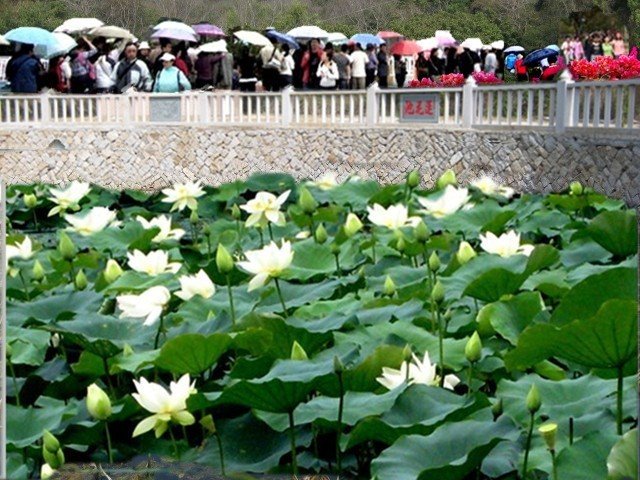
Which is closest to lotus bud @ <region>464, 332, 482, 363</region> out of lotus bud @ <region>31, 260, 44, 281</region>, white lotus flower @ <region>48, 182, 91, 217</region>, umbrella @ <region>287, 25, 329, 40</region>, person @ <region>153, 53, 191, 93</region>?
lotus bud @ <region>31, 260, 44, 281</region>

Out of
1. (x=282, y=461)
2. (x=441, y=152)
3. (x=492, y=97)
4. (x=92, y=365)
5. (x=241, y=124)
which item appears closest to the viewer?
(x=282, y=461)

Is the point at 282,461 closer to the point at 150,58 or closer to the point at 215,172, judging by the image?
the point at 150,58

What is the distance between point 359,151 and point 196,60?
53.5 inches

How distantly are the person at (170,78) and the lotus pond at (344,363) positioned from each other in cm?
408

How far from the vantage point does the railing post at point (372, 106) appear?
7.12 metres

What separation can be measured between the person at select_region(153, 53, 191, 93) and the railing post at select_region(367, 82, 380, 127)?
1.13 meters

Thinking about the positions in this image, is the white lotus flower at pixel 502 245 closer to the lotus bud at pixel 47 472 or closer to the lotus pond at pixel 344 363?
the lotus pond at pixel 344 363

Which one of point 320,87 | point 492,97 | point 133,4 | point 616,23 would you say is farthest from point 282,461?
point 320,87

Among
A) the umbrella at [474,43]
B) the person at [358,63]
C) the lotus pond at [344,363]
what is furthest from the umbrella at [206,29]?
the lotus pond at [344,363]

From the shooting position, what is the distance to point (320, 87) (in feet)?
24.0

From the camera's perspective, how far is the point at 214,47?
19.3ft

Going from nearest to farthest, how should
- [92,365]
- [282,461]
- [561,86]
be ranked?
[282,461] < [92,365] < [561,86]

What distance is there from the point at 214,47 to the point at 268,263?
471cm

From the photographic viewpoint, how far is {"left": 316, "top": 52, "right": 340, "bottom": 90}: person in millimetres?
6932
